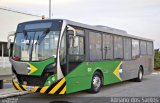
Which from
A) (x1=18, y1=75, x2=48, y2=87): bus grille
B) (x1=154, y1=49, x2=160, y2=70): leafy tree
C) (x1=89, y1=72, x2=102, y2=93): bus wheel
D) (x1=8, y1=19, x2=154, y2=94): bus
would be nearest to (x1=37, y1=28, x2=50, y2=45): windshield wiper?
(x1=8, y1=19, x2=154, y2=94): bus

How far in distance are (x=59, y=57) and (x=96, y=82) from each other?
3.05 metres

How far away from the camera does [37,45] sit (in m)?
11.4

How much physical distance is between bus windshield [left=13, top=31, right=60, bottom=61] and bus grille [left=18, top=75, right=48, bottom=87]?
66 cm

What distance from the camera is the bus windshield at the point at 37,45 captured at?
11234 mm

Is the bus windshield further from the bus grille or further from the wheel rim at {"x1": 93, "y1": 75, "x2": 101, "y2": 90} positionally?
the wheel rim at {"x1": 93, "y1": 75, "x2": 101, "y2": 90}

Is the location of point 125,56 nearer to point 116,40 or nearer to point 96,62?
point 116,40

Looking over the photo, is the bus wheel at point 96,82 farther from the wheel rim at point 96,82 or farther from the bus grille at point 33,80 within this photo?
the bus grille at point 33,80

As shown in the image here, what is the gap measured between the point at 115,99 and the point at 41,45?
347 cm

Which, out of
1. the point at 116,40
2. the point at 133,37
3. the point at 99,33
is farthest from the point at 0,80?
the point at 133,37

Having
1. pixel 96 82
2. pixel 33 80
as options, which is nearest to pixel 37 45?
pixel 33 80

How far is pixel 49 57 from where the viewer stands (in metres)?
11.1

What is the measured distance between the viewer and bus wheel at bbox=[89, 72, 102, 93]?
1329cm

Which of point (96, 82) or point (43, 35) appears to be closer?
point (43, 35)

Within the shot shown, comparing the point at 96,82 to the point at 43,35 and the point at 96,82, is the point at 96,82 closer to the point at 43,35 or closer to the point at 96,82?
the point at 96,82
